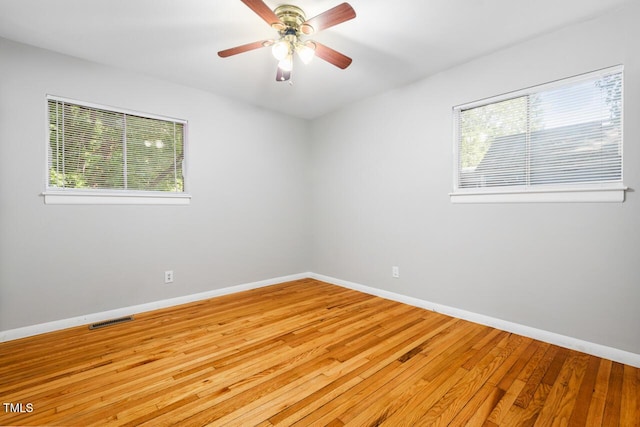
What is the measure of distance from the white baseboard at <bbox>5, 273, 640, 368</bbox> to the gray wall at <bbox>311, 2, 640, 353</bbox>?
56 mm

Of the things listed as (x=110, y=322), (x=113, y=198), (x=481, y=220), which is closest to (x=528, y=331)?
(x=481, y=220)

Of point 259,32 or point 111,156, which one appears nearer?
point 259,32

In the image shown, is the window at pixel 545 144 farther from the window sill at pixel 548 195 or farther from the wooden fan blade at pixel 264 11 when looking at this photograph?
the wooden fan blade at pixel 264 11

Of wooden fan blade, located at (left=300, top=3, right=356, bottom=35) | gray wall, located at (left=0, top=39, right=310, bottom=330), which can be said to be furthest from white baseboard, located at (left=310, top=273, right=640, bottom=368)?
wooden fan blade, located at (left=300, top=3, right=356, bottom=35)

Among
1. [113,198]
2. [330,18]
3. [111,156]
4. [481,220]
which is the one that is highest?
[330,18]

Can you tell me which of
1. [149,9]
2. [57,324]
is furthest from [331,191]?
[57,324]

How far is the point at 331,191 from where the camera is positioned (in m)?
4.32

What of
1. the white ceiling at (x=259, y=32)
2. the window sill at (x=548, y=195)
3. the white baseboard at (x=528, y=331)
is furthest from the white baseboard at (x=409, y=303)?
the white ceiling at (x=259, y=32)

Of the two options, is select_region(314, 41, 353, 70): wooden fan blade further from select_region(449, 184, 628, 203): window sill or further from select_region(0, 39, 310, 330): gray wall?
select_region(0, 39, 310, 330): gray wall

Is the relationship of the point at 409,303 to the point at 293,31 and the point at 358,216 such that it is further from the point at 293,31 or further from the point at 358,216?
the point at 293,31

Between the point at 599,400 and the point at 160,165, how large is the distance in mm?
4068

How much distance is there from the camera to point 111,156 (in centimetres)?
298

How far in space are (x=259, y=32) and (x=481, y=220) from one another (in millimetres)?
2540

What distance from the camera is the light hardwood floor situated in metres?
1.55
